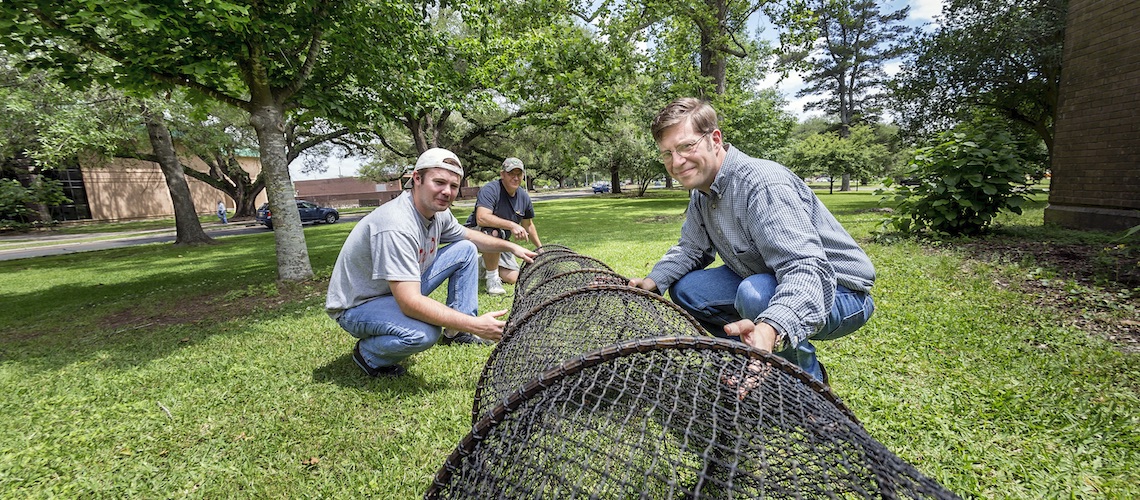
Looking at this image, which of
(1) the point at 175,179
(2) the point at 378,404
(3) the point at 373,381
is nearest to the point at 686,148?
(2) the point at 378,404

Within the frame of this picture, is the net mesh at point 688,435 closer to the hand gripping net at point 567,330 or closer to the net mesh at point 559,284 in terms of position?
the hand gripping net at point 567,330

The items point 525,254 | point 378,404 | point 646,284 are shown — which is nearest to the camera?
point 646,284

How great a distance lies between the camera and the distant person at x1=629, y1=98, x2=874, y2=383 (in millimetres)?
1743

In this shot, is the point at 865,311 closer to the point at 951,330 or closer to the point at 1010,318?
the point at 951,330

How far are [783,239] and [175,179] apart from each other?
642 inches

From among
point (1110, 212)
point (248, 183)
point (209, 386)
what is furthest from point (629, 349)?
point (248, 183)

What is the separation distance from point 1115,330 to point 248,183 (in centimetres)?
3425

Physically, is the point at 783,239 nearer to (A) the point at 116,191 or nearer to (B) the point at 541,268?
(B) the point at 541,268

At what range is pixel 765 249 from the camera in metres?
2.01

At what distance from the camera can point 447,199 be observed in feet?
10.5

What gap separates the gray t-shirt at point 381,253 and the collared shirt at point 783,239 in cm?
177

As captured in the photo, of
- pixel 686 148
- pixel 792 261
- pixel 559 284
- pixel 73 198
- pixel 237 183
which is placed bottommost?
pixel 559 284

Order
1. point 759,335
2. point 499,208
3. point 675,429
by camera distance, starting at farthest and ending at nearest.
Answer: point 499,208 < point 759,335 < point 675,429

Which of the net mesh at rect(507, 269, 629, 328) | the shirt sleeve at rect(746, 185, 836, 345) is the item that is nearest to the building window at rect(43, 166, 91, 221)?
the net mesh at rect(507, 269, 629, 328)
